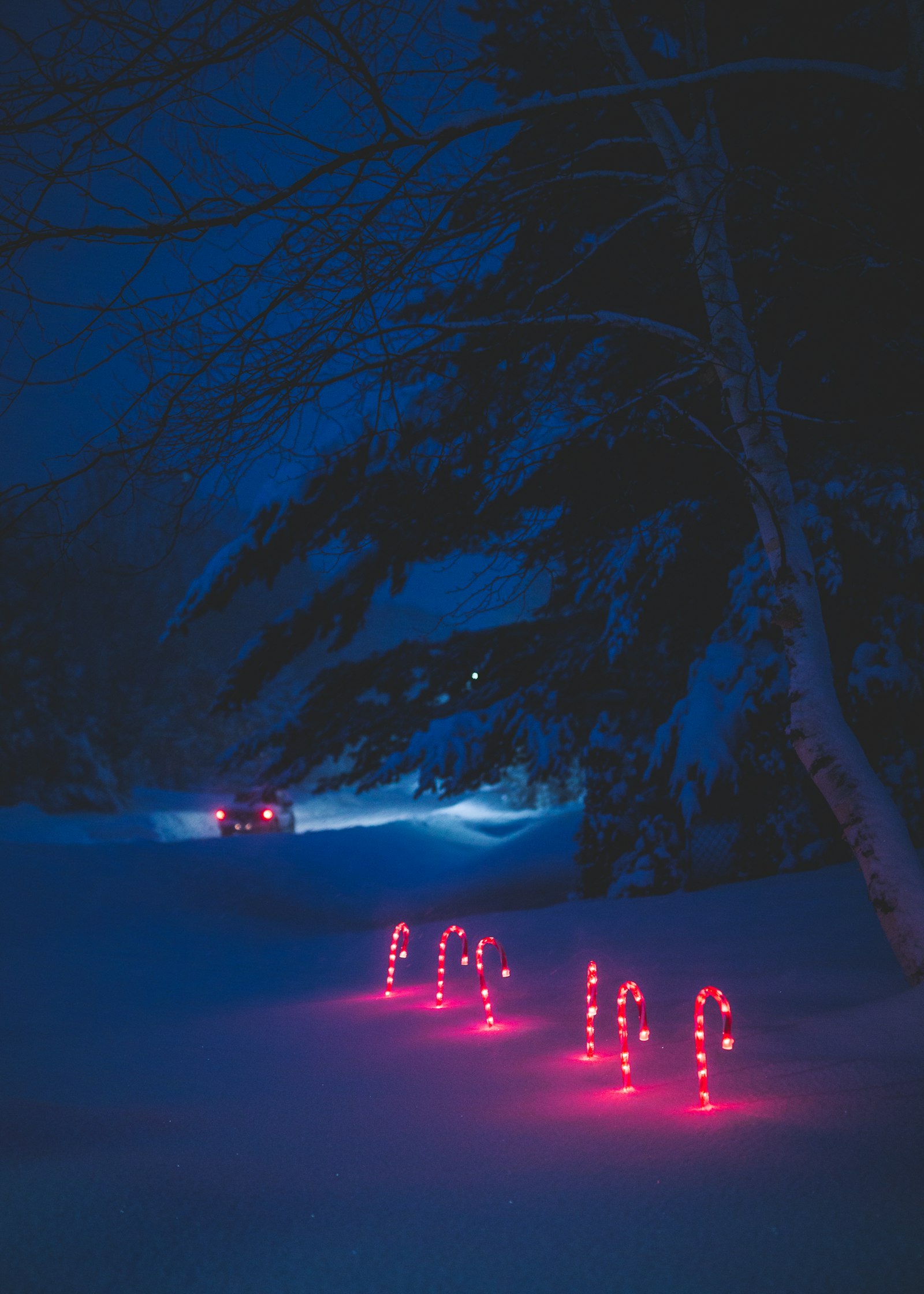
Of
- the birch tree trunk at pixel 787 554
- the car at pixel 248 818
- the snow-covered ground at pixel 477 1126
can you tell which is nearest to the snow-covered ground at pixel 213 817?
the car at pixel 248 818

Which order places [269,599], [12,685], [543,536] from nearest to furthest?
[543,536] → [12,685] → [269,599]

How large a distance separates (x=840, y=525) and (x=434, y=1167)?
7773mm

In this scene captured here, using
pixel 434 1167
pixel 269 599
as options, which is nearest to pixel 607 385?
pixel 434 1167

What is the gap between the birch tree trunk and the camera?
5391 millimetres

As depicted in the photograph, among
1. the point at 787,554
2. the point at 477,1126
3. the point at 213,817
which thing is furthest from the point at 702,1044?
the point at 213,817

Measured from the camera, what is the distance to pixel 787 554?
582 centimetres

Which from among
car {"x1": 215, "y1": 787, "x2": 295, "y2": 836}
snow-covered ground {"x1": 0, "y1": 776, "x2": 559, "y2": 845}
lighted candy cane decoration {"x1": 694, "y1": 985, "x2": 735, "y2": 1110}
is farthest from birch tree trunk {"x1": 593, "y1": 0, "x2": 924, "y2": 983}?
car {"x1": 215, "y1": 787, "x2": 295, "y2": 836}

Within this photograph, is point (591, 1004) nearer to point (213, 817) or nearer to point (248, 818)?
point (248, 818)

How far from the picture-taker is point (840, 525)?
32.4 feet

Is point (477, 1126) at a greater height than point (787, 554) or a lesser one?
lesser

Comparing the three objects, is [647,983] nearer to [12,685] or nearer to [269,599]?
[12,685]

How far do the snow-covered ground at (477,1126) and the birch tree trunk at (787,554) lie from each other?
1.99 ft

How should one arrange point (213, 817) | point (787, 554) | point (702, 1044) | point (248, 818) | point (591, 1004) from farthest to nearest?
point (213, 817) < point (248, 818) < point (787, 554) < point (591, 1004) < point (702, 1044)

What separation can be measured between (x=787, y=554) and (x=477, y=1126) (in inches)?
136
